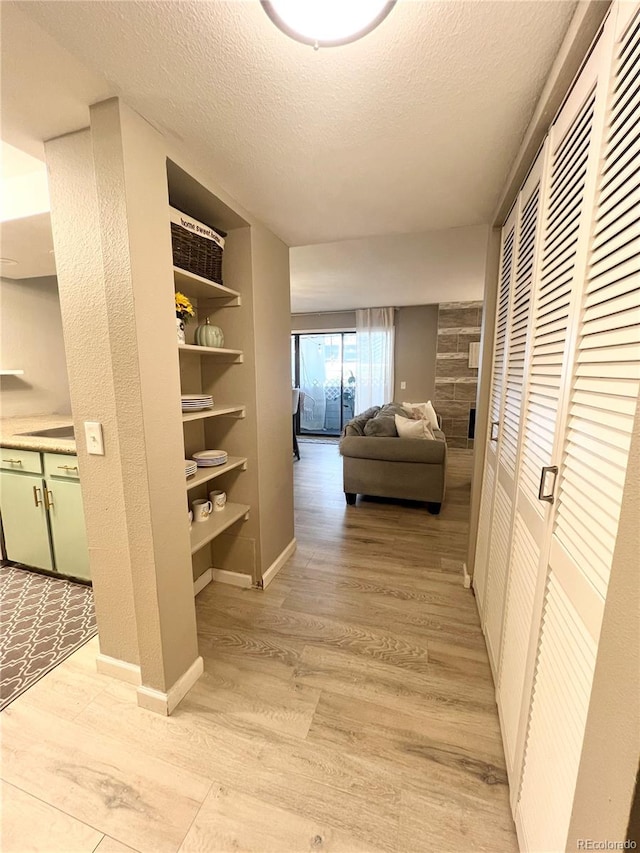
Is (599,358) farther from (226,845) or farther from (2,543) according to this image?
(2,543)

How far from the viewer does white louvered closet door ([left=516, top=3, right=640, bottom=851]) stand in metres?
0.62

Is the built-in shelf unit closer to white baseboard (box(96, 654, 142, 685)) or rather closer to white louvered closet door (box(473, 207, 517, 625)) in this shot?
white baseboard (box(96, 654, 142, 685))

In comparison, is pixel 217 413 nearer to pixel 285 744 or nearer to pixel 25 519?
pixel 285 744

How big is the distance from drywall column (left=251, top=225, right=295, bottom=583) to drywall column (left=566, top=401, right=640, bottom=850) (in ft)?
5.68

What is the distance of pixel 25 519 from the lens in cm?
222

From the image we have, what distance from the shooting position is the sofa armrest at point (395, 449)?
3178 millimetres

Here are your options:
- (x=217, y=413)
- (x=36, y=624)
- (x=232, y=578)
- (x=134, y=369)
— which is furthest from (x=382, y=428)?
(x=36, y=624)

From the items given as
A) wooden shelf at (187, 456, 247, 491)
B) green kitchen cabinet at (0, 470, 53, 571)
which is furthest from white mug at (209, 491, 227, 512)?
green kitchen cabinet at (0, 470, 53, 571)

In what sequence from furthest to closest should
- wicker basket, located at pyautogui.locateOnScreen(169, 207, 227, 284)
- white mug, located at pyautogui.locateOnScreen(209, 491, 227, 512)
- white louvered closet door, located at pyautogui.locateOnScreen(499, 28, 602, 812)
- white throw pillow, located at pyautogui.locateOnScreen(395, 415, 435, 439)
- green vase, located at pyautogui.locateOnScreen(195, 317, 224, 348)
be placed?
1. white throw pillow, located at pyautogui.locateOnScreen(395, 415, 435, 439)
2. white mug, located at pyautogui.locateOnScreen(209, 491, 227, 512)
3. green vase, located at pyautogui.locateOnScreen(195, 317, 224, 348)
4. wicker basket, located at pyautogui.locateOnScreen(169, 207, 227, 284)
5. white louvered closet door, located at pyautogui.locateOnScreen(499, 28, 602, 812)

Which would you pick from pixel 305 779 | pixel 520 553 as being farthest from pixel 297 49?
pixel 305 779

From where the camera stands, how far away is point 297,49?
88 cm

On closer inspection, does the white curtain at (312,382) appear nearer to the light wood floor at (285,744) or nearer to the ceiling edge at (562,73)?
the light wood floor at (285,744)

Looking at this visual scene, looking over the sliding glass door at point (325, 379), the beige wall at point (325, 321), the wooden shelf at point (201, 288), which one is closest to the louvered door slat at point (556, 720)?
the wooden shelf at point (201, 288)

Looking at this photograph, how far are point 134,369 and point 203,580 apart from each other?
1.62 meters
